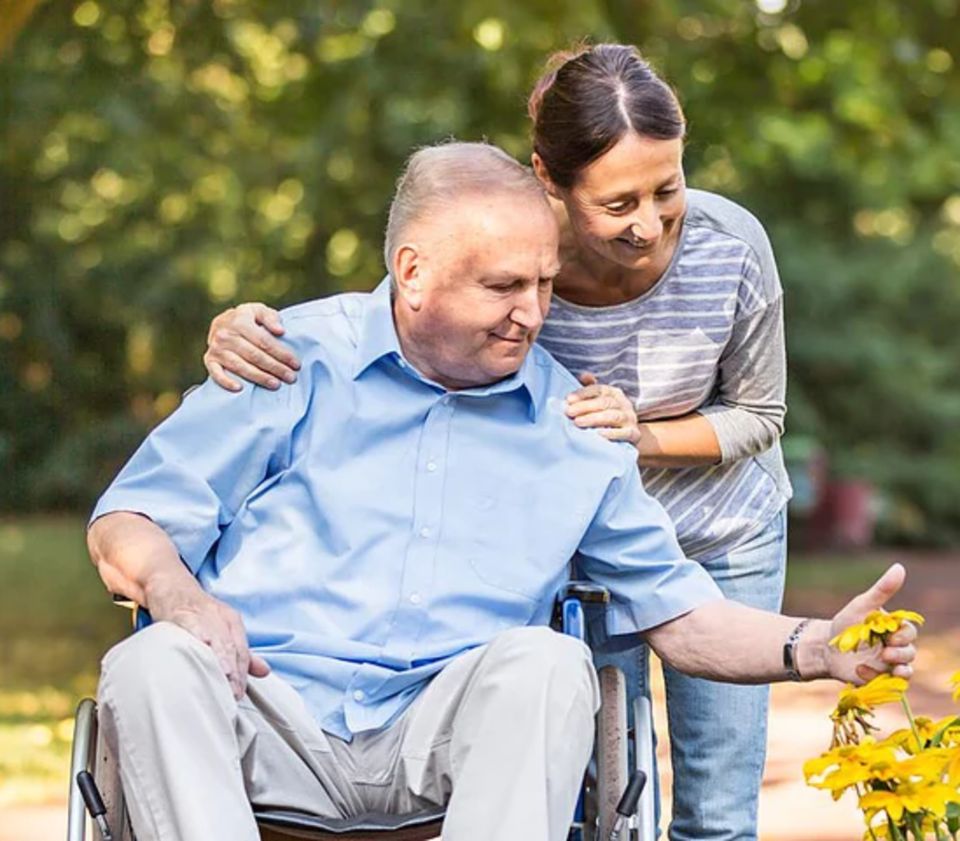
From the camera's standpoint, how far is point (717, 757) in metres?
3.67

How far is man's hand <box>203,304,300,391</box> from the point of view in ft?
11.0

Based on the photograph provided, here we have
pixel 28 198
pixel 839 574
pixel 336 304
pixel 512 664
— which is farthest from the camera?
pixel 28 198

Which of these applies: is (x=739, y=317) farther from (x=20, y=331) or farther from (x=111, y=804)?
(x=20, y=331)

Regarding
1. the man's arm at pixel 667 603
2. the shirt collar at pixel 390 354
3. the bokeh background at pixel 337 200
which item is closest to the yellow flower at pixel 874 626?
the man's arm at pixel 667 603

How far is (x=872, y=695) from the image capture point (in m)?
2.74

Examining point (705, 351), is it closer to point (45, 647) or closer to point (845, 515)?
point (45, 647)

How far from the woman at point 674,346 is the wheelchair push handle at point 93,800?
0.72 meters

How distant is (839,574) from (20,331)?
8.00m

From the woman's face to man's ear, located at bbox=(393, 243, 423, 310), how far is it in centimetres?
28

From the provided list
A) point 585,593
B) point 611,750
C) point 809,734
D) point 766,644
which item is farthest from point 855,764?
point 809,734

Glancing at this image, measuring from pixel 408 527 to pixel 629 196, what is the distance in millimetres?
627

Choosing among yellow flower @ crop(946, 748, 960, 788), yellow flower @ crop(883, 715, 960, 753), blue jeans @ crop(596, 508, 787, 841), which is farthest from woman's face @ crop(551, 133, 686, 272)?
yellow flower @ crop(946, 748, 960, 788)

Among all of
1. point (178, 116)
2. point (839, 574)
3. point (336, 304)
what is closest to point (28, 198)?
point (178, 116)

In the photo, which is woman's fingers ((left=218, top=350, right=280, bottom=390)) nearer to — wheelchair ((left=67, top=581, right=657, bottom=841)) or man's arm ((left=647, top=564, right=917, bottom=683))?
wheelchair ((left=67, top=581, right=657, bottom=841))
